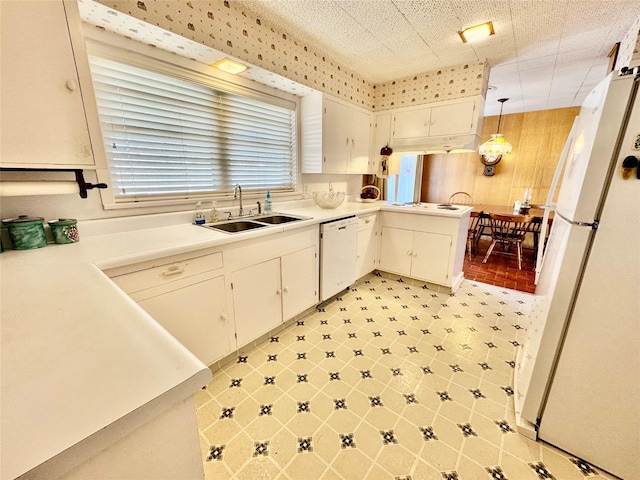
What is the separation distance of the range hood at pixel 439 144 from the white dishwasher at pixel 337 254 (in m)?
1.33

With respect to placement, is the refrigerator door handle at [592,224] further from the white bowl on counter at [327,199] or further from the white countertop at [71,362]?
the white bowl on counter at [327,199]

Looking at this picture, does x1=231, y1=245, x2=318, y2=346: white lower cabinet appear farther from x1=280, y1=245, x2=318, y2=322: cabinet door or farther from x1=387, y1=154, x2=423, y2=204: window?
x1=387, y1=154, x2=423, y2=204: window

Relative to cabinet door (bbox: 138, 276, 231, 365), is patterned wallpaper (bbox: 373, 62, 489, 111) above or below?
above

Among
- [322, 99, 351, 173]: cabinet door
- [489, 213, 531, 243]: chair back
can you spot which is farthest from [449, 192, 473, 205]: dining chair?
[322, 99, 351, 173]: cabinet door

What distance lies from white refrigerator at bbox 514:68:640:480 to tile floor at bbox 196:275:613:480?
0.18 m

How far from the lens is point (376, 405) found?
151 centimetres

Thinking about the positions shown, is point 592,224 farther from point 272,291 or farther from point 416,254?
point 416,254

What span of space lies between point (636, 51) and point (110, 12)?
3.41 meters

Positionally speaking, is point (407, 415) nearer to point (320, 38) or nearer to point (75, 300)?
point (75, 300)

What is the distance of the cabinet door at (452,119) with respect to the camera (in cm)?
284

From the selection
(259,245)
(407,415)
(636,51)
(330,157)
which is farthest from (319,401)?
(636,51)

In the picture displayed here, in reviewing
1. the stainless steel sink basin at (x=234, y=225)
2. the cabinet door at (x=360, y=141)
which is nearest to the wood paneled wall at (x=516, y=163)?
the cabinet door at (x=360, y=141)

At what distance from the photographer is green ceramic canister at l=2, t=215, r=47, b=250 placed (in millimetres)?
1214

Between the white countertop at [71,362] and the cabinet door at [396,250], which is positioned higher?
the white countertop at [71,362]
